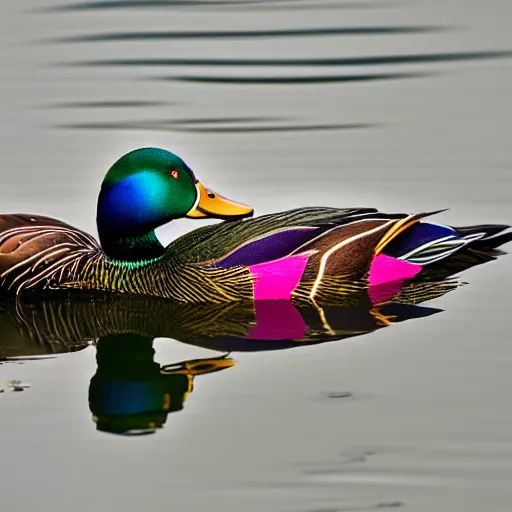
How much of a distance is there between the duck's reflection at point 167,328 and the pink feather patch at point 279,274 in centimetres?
10

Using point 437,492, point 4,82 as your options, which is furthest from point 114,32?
point 437,492

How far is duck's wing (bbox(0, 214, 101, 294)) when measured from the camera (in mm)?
10352

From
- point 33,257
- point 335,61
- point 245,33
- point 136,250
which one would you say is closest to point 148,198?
point 136,250

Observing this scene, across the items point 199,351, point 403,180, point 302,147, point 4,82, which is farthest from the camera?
point 4,82

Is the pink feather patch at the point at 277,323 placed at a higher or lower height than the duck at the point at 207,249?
lower

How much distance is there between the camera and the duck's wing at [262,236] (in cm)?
1003

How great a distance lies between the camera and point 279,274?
1002 cm

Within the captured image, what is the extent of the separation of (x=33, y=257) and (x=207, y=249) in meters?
1.19

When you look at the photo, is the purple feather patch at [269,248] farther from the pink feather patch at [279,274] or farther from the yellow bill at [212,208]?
the yellow bill at [212,208]

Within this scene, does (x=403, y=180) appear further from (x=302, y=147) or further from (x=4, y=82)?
(x=4, y=82)

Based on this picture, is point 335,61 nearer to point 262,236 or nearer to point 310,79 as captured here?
point 310,79

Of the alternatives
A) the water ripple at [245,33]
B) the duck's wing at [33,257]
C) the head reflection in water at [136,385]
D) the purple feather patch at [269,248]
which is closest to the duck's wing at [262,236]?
the purple feather patch at [269,248]

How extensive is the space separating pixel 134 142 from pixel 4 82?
12.4 ft

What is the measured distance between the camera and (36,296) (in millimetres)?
10383
